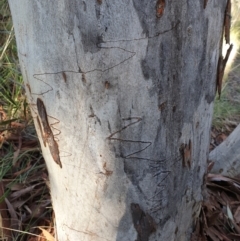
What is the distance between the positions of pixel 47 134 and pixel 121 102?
25cm

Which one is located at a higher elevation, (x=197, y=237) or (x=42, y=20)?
(x=42, y=20)

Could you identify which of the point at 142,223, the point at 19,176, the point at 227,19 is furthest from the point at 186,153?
the point at 19,176

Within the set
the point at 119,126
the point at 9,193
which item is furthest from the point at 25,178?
the point at 119,126

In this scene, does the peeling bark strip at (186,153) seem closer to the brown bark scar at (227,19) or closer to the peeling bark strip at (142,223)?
the peeling bark strip at (142,223)

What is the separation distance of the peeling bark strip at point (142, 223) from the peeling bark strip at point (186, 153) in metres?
0.19

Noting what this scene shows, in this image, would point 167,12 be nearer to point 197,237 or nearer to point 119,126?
point 119,126

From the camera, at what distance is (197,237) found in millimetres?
1429

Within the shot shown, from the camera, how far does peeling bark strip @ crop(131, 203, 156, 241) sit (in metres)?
1.11

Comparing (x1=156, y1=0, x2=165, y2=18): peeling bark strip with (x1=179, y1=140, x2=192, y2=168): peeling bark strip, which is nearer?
(x1=156, y1=0, x2=165, y2=18): peeling bark strip

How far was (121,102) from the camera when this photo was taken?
0.89 m

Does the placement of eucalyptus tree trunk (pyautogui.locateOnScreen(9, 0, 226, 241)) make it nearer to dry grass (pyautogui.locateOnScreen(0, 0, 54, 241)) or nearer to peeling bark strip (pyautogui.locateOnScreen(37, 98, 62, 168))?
peeling bark strip (pyautogui.locateOnScreen(37, 98, 62, 168))

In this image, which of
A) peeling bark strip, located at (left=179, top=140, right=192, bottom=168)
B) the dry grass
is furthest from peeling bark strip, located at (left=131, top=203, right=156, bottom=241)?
the dry grass

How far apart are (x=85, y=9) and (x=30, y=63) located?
0.25m

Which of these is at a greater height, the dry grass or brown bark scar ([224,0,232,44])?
brown bark scar ([224,0,232,44])
